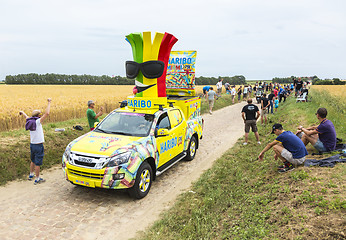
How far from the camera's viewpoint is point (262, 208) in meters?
4.39

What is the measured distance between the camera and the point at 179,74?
10430 mm

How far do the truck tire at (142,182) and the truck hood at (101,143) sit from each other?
71cm

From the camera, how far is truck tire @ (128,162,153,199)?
5.50 meters

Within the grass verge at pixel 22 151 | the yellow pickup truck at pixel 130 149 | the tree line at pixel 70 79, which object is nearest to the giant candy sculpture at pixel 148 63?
the yellow pickup truck at pixel 130 149

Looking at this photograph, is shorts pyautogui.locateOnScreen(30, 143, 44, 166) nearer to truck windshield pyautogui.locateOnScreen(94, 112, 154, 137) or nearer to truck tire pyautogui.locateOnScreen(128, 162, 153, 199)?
truck windshield pyautogui.locateOnScreen(94, 112, 154, 137)

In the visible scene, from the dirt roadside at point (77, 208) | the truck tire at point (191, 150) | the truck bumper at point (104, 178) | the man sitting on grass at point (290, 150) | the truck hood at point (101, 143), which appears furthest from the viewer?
the truck tire at point (191, 150)

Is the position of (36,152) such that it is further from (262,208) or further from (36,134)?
(262,208)

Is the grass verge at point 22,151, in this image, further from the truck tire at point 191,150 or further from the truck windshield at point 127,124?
the truck tire at point 191,150

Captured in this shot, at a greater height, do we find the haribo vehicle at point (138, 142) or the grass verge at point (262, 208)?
the haribo vehicle at point (138, 142)

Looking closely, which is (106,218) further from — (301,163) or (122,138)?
(301,163)

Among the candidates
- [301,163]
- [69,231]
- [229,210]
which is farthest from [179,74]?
[69,231]

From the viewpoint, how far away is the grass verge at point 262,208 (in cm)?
363

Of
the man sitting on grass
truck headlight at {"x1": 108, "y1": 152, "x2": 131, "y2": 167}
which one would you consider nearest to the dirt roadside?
truck headlight at {"x1": 108, "y1": 152, "x2": 131, "y2": 167}

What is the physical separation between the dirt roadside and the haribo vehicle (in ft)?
1.54
